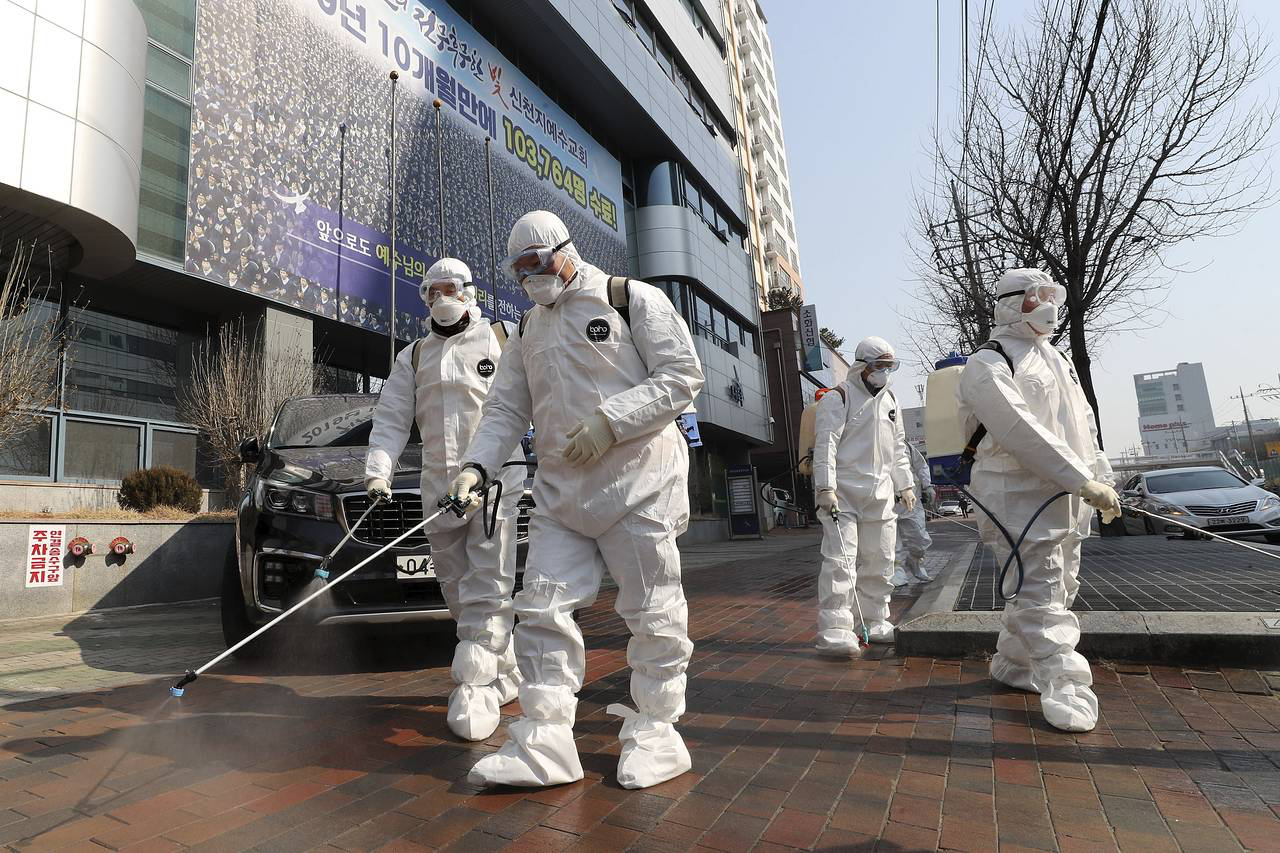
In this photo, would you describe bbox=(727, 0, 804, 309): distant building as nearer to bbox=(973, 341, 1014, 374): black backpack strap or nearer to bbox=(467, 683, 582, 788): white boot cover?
bbox=(973, 341, 1014, 374): black backpack strap

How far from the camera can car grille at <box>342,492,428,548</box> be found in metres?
4.20

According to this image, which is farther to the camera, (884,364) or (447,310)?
(884,364)

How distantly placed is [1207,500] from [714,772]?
12329 millimetres

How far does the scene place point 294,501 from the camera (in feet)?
14.0

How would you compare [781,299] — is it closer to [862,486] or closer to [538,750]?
[862,486]

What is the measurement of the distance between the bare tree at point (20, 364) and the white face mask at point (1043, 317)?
10.2 meters

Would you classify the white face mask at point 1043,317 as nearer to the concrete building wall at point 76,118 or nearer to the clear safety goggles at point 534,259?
the clear safety goggles at point 534,259

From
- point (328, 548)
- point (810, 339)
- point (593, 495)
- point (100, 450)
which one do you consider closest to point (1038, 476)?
point (593, 495)

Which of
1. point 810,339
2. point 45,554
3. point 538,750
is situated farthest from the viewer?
point 810,339

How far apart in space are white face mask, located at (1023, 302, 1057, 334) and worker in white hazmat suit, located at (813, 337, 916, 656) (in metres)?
1.72

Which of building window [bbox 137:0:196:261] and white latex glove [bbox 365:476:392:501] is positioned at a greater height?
building window [bbox 137:0:196:261]

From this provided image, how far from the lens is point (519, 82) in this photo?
832 inches

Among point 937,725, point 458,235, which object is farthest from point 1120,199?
point 458,235

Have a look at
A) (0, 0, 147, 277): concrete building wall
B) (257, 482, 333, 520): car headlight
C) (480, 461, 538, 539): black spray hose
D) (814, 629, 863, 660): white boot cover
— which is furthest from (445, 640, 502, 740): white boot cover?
(0, 0, 147, 277): concrete building wall
